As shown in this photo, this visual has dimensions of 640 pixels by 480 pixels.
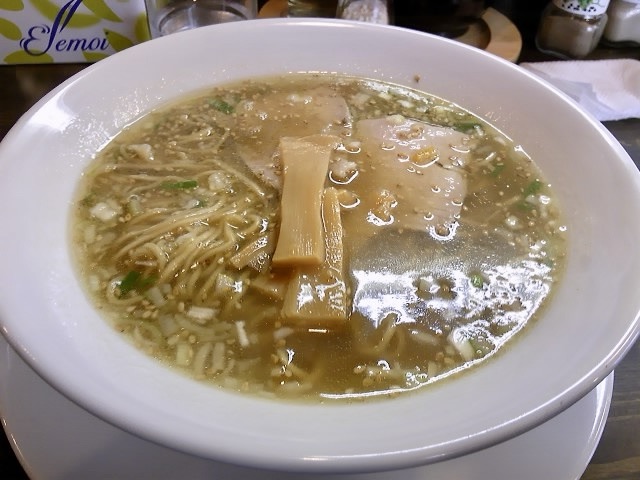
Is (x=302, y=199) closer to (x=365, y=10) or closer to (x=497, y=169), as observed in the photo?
(x=497, y=169)

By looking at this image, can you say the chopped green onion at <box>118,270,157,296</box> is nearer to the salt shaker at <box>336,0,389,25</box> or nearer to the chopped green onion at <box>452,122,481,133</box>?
the chopped green onion at <box>452,122,481,133</box>

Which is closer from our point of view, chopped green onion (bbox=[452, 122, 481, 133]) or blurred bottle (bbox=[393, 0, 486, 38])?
chopped green onion (bbox=[452, 122, 481, 133])

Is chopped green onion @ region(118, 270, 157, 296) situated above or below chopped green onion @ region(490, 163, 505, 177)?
below

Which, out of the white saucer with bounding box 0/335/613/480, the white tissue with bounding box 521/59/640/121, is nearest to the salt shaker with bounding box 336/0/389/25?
the white tissue with bounding box 521/59/640/121

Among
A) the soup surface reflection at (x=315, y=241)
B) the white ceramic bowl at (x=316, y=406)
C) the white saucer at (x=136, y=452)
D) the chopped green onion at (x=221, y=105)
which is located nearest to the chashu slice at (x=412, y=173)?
the soup surface reflection at (x=315, y=241)

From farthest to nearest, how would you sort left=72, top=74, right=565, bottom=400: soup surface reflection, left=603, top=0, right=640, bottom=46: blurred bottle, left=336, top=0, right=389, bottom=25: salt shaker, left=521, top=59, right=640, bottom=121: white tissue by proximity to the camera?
left=603, top=0, right=640, bottom=46: blurred bottle
left=336, top=0, right=389, bottom=25: salt shaker
left=521, top=59, right=640, bottom=121: white tissue
left=72, top=74, right=565, bottom=400: soup surface reflection

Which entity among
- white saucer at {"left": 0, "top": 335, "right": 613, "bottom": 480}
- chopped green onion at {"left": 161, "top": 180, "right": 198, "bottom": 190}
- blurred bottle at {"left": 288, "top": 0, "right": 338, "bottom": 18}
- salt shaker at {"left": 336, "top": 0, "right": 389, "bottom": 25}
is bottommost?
white saucer at {"left": 0, "top": 335, "right": 613, "bottom": 480}

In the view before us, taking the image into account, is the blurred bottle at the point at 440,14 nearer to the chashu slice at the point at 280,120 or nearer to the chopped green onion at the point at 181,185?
the chashu slice at the point at 280,120
